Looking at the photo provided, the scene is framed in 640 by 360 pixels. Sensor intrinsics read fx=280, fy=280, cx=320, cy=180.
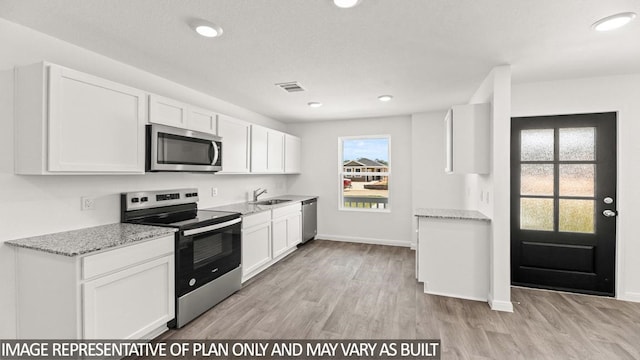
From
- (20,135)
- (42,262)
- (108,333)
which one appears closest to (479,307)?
(108,333)

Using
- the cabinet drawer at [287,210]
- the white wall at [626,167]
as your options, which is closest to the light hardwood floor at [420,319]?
the white wall at [626,167]

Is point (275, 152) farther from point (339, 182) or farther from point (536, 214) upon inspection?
point (536, 214)

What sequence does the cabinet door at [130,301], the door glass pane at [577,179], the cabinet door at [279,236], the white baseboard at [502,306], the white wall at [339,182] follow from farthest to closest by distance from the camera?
1. the white wall at [339,182]
2. the cabinet door at [279,236]
3. the door glass pane at [577,179]
4. the white baseboard at [502,306]
5. the cabinet door at [130,301]

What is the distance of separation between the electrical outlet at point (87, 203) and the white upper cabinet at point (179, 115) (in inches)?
32.3

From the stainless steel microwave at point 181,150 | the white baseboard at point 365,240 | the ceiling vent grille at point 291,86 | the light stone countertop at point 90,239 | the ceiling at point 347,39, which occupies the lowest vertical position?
the white baseboard at point 365,240

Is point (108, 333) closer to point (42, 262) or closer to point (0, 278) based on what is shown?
point (42, 262)

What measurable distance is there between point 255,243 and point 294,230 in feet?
3.81

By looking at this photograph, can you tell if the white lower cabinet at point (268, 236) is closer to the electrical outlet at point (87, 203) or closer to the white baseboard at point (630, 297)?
the electrical outlet at point (87, 203)

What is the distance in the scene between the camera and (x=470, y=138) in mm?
2994

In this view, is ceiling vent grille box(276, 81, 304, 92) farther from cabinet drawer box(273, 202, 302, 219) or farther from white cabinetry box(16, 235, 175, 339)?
white cabinetry box(16, 235, 175, 339)

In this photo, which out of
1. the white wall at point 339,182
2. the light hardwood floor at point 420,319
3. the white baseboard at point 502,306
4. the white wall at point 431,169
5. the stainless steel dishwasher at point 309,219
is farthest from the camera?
the white wall at point 339,182

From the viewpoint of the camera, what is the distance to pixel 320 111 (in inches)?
183

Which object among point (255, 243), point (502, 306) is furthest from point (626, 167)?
point (255, 243)

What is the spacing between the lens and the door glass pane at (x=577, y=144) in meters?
3.06
